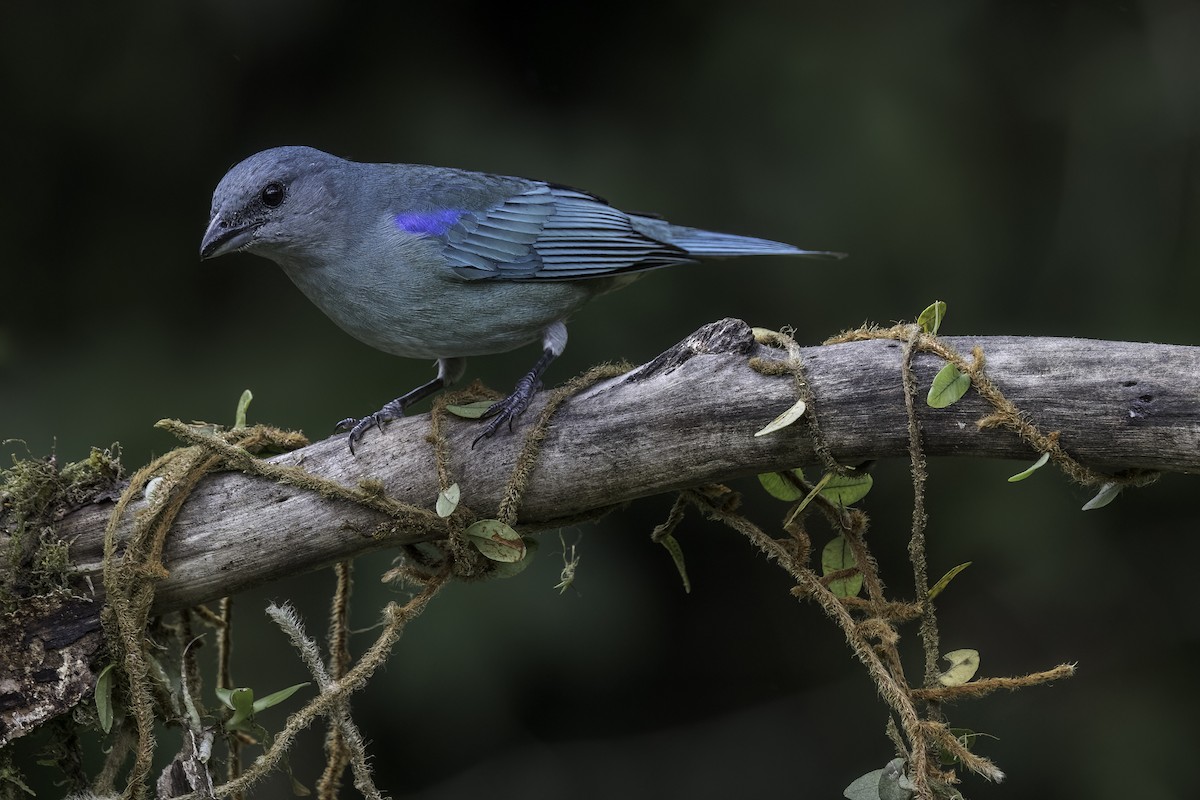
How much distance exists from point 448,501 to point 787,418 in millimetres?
729

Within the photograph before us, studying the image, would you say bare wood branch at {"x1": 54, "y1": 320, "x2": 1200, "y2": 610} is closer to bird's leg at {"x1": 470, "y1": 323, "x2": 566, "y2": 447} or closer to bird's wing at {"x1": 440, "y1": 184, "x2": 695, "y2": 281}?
bird's leg at {"x1": 470, "y1": 323, "x2": 566, "y2": 447}

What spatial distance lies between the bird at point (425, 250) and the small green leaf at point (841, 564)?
2.67 feet

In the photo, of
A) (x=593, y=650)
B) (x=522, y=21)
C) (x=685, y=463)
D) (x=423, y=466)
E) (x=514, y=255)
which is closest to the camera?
(x=685, y=463)

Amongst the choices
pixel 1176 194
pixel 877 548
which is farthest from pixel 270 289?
pixel 1176 194

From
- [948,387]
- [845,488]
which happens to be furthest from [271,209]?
[948,387]

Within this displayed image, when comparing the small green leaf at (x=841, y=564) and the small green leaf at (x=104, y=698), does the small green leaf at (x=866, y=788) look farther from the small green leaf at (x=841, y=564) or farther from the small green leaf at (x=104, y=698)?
the small green leaf at (x=104, y=698)

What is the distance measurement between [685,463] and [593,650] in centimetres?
184

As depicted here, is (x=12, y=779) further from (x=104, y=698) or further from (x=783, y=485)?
(x=783, y=485)

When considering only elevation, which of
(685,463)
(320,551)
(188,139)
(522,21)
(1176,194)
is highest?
(522,21)

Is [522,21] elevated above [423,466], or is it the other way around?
[522,21]

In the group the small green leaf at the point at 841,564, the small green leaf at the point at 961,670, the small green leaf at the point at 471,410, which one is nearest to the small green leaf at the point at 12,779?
the small green leaf at the point at 471,410

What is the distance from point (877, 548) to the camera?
14.9ft

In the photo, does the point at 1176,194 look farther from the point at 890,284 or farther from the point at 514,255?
the point at 514,255

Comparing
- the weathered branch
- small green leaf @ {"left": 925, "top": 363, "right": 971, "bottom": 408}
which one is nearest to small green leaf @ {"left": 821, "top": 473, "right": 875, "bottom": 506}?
the weathered branch
